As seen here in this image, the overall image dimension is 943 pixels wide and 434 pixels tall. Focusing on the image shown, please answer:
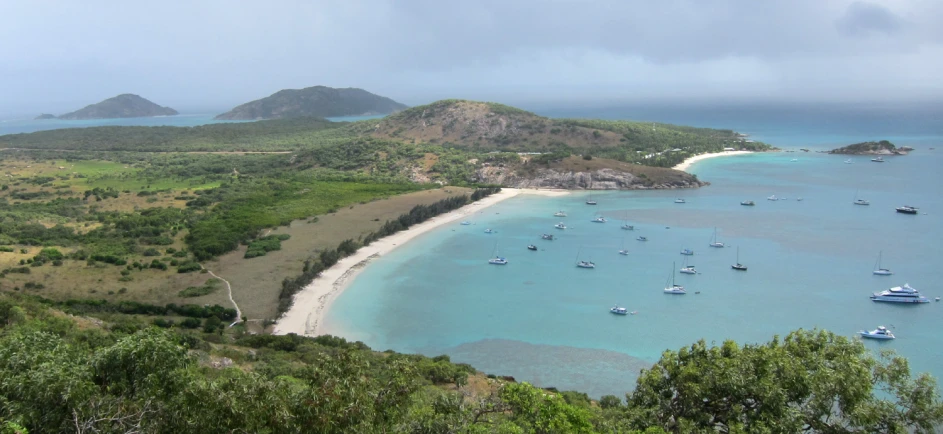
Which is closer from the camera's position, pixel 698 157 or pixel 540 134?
pixel 698 157

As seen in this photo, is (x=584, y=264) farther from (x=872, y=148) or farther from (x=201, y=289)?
(x=872, y=148)

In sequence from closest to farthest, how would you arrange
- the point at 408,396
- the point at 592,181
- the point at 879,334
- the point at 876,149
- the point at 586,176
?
the point at 408,396, the point at 879,334, the point at 592,181, the point at 586,176, the point at 876,149

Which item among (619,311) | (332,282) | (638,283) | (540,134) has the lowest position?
(619,311)

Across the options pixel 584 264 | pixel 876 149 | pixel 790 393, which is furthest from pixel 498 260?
pixel 876 149

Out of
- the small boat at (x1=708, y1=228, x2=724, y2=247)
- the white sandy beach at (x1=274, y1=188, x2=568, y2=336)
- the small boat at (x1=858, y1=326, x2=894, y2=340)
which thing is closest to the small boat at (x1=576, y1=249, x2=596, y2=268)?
the small boat at (x1=708, y1=228, x2=724, y2=247)

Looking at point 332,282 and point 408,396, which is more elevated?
point 408,396

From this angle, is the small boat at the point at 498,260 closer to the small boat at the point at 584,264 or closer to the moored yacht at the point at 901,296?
the small boat at the point at 584,264

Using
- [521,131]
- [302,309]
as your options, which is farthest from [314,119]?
[302,309]
